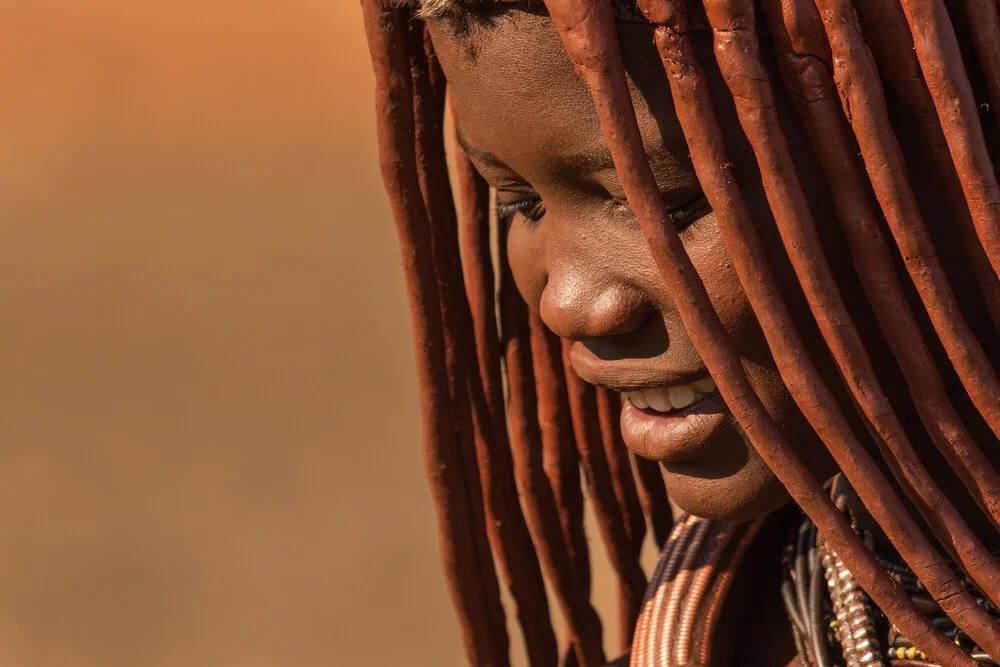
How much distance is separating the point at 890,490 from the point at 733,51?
396 mm

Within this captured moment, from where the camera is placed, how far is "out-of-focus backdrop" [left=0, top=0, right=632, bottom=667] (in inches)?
136

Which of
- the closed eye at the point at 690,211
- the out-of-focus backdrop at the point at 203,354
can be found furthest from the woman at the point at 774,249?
the out-of-focus backdrop at the point at 203,354

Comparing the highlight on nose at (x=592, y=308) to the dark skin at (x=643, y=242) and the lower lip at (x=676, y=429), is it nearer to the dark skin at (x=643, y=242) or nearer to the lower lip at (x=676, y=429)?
the dark skin at (x=643, y=242)

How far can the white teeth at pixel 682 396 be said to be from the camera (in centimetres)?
133

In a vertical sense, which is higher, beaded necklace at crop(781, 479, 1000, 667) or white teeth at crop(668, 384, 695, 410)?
white teeth at crop(668, 384, 695, 410)

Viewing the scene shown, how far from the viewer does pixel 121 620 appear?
11.2 ft

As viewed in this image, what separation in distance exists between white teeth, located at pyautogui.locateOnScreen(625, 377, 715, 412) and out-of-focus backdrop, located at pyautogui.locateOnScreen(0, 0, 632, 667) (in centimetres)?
220

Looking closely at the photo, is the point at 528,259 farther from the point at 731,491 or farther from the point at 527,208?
the point at 731,491

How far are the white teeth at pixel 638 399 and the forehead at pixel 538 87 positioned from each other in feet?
0.89

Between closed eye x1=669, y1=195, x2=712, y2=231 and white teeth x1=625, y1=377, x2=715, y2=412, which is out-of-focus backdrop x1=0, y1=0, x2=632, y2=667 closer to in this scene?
white teeth x1=625, y1=377, x2=715, y2=412

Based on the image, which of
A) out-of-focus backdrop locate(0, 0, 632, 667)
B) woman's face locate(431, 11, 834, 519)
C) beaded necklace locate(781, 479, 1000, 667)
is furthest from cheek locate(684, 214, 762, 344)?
out-of-focus backdrop locate(0, 0, 632, 667)

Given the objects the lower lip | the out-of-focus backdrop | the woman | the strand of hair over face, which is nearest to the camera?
the woman

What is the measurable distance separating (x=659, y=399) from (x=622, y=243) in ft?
0.58

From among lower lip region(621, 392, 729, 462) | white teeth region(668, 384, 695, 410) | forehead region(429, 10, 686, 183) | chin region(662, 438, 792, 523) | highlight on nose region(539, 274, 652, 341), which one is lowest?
chin region(662, 438, 792, 523)
